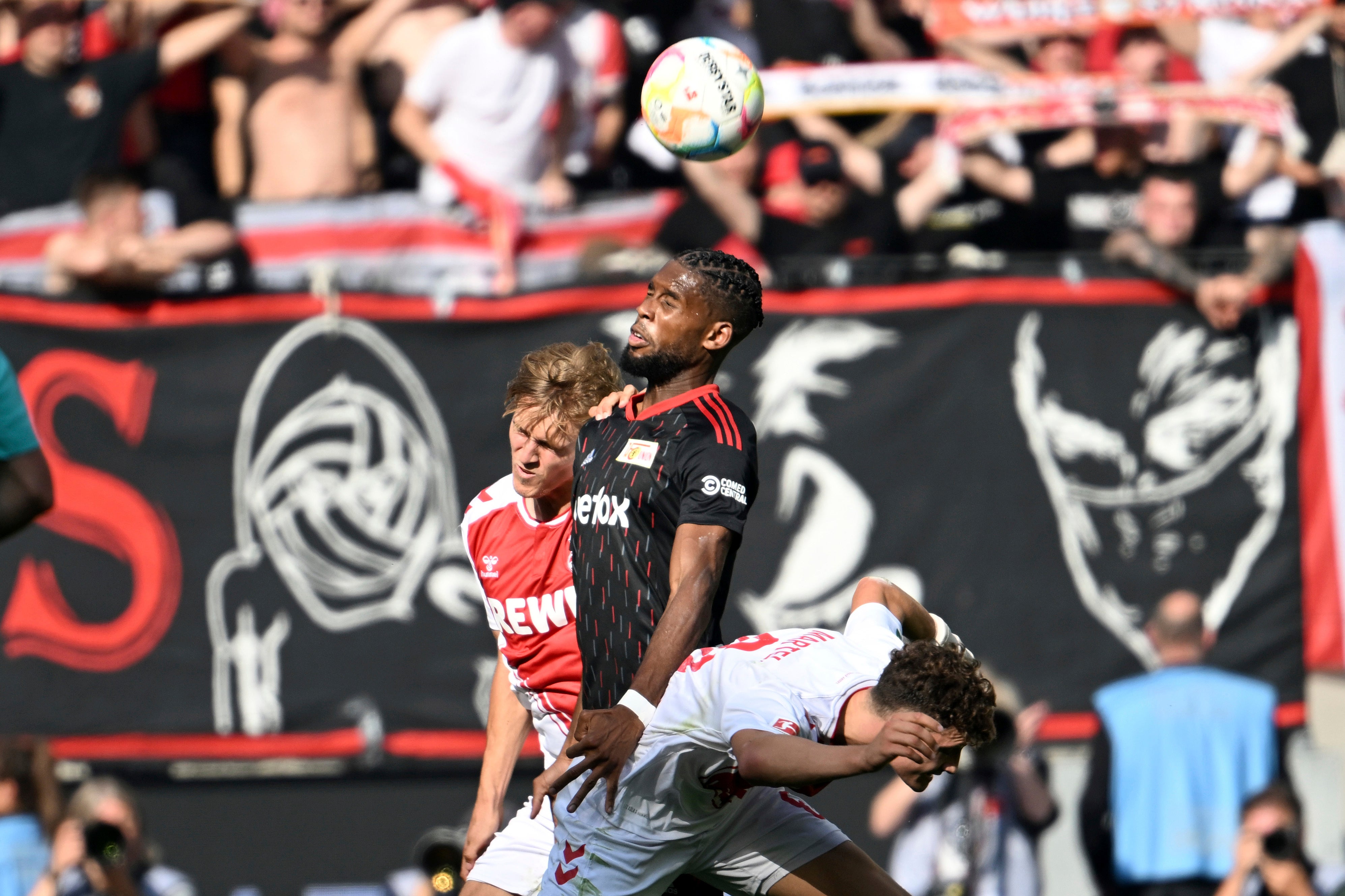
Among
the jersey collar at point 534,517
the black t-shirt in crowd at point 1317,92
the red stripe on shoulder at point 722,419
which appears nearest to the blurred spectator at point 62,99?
the jersey collar at point 534,517

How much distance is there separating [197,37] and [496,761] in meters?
5.64

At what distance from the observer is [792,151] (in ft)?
29.8

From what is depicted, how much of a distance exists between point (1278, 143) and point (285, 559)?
20.3ft

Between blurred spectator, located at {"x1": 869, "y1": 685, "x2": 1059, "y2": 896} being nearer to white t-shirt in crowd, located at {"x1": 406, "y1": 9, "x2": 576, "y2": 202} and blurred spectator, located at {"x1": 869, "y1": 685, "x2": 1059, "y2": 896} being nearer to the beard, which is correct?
white t-shirt in crowd, located at {"x1": 406, "y1": 9, "x2": 576, "y2": 202}

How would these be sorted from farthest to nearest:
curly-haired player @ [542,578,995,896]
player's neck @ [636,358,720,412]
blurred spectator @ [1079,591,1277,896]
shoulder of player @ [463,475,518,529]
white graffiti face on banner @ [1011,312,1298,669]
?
white graffiti face on banner @ [1011,312,1298,669] < blurred spectator @ [1079,591,1277,896] < shoulder of player @ [463,475,518,529] < player's neck @ [636,358,720,412] < curly-haired player @ [542,578,995,896]

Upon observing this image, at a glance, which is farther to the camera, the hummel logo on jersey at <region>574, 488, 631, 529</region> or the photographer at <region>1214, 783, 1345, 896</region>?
the photographer at <region>1214, 783, 1345, 896</region>

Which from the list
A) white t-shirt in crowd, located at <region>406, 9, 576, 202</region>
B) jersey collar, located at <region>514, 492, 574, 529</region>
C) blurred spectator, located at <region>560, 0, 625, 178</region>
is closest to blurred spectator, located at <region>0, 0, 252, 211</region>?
white t-shirt in crowd, located at <region>406, 9, 576, 202</region>

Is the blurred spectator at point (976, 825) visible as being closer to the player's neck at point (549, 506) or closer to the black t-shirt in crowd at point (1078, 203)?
the black t-shirt in crowd at point (1078, 203)

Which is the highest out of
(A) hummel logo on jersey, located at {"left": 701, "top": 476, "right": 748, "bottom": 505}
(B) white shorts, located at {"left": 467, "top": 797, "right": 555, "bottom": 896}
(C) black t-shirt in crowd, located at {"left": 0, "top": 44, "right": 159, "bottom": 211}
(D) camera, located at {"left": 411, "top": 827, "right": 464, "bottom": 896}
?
(C) black t-shirt in crowd, located at {"left": 0, "top": 44, "right": 159, "bottom": 211}

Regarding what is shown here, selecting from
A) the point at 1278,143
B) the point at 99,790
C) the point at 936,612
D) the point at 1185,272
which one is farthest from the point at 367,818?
the point at 1278,143

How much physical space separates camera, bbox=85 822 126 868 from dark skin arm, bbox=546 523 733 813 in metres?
4.75

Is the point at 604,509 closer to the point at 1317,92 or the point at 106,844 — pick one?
the point at 106,844

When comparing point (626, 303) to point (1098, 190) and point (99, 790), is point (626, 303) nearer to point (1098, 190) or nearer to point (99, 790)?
point (1098, 190)

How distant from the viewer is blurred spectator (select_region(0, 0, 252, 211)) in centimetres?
889
